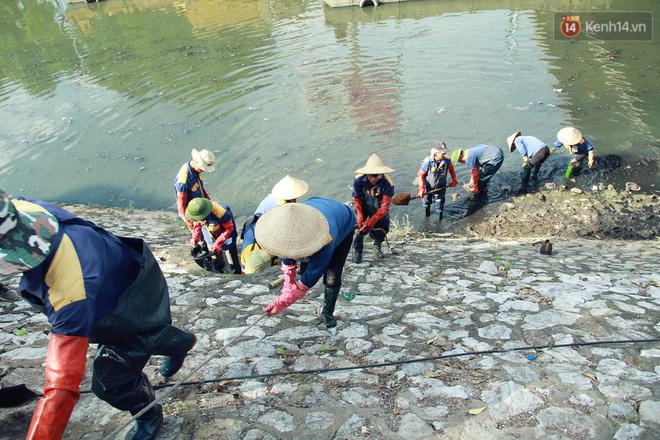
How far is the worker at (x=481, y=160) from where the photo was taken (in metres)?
8.85

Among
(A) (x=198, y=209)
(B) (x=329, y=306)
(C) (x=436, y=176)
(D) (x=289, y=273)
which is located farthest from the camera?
(C) (x=436, y=176)

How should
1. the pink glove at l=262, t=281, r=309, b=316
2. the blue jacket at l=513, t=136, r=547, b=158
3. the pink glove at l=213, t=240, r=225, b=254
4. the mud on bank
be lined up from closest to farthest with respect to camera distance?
the pink glove at l=262, t=281, r=309, b=316 → the pink glove at l=213, t=240, r=225, b=254 → the mud on bank → the blue jacket at l=513, t=136, r=547, b=158

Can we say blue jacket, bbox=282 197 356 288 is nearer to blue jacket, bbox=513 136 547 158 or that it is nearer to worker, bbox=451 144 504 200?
worker, bbox=451 144 504 200

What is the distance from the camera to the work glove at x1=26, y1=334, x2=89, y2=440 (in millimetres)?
1913

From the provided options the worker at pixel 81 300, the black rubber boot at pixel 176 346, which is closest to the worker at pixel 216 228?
the black rubber boot at pixel 176 346

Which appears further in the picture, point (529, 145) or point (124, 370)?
point (529, 145)

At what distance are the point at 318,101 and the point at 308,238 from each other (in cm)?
1201

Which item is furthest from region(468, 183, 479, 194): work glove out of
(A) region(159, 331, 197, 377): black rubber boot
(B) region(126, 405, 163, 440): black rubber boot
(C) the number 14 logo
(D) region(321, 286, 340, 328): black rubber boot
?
(C) the number 14 logo

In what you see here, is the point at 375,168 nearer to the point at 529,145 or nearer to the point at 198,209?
the point at 198,209

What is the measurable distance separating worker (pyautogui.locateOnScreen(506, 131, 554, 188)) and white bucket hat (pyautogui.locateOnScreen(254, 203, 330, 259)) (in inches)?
300

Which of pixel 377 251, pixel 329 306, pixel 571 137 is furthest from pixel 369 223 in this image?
pixel 571 137

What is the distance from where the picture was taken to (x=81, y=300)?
1981mm

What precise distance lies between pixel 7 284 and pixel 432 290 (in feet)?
Answer: 17.5

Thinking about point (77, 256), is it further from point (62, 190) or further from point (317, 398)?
point (62, 190)
